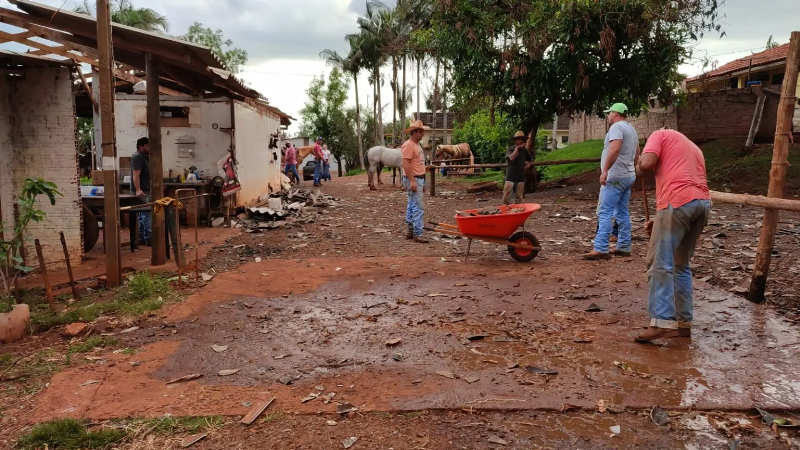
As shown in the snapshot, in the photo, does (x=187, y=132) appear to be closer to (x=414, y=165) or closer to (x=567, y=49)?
(x=414, y=165)

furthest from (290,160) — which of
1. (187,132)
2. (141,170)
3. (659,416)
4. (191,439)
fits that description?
(659,416)

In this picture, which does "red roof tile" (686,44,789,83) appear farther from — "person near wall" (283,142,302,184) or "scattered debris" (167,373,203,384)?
"scattered debris" (167,373,203,384)

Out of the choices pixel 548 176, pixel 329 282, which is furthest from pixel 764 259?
pixel 548 176

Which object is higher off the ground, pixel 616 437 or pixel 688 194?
pixel 688 194

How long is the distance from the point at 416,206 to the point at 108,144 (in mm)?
4906

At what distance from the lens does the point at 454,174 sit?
84.3 ft

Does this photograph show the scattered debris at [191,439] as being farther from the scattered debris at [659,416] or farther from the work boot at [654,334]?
the work boot at [654,334]

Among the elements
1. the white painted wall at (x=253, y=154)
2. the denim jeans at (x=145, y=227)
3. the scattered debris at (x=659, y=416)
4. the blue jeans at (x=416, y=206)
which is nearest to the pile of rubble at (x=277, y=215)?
the white painted wall at (x=253, y=154)

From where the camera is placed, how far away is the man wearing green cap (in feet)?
23.2

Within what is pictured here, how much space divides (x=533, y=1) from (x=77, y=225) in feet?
39.6

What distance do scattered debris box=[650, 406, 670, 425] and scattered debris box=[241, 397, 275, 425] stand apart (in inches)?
94.8

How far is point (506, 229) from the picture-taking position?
24.5 feet

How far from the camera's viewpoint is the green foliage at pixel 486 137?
86.7 ft

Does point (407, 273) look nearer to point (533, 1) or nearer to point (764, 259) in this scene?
point (764, 259)
